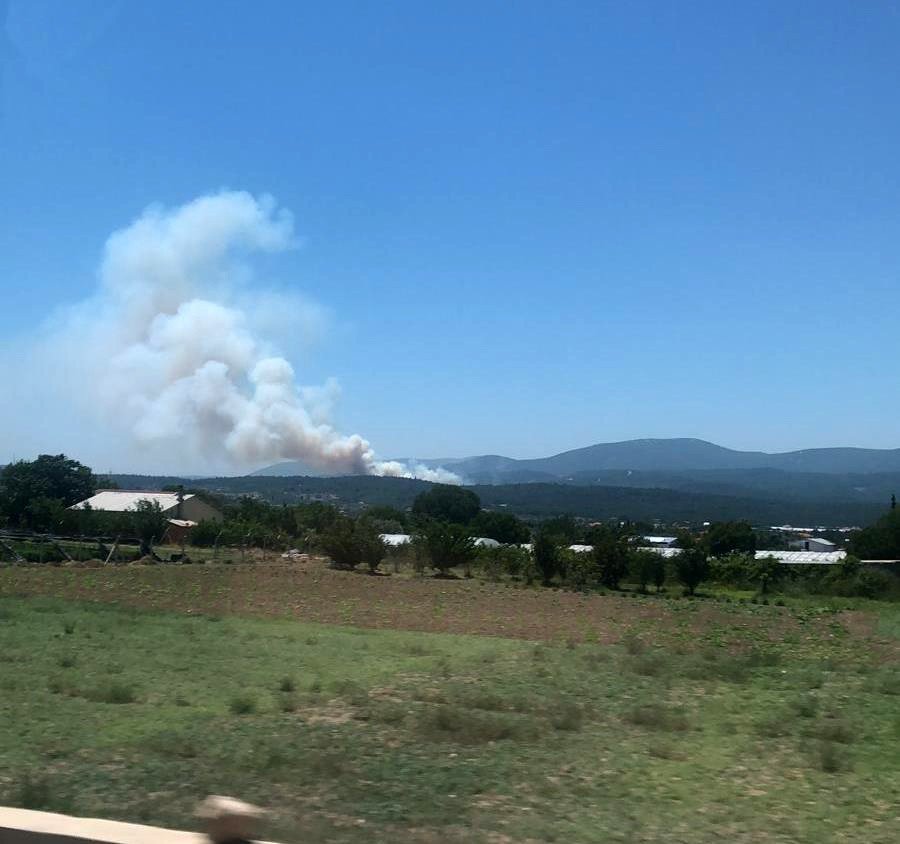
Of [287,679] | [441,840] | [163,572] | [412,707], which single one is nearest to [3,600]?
[163,572]

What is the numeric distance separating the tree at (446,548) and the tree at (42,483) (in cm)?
4416

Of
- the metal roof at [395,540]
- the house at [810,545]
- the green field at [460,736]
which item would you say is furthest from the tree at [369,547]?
the house at [810,545]

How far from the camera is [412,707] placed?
42.6 ft

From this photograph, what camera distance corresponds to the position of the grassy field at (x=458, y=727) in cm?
822

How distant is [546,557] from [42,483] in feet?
198

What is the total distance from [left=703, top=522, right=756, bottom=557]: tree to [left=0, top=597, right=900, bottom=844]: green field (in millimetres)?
55638

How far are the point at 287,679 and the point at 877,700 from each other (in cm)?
775

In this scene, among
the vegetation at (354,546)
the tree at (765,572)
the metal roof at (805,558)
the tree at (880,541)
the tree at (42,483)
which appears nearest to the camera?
the vegetation at (354,546)

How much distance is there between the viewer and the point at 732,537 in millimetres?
76312

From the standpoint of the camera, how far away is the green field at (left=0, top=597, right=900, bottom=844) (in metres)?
8.16

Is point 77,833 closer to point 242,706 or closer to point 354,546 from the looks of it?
point 242,706

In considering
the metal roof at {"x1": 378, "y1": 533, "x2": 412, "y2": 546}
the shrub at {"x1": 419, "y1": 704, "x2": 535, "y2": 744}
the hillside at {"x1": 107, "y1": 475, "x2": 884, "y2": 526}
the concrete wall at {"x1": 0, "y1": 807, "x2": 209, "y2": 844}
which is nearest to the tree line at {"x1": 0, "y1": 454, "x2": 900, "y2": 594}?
the metal roof at {"x1": 378, "y1": 533, "x2": 412, "y2": 546}

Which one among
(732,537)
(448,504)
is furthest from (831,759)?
(448,504)

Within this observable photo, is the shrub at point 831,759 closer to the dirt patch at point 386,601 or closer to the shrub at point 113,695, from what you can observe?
the shrub at point 113,695
